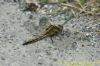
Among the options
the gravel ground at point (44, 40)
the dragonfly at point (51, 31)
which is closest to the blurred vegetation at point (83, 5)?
the gravel ground at point (44, 40)

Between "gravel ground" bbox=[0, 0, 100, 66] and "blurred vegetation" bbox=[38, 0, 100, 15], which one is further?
"blurred vegetation" bbox=[38, 0, 100, 15]

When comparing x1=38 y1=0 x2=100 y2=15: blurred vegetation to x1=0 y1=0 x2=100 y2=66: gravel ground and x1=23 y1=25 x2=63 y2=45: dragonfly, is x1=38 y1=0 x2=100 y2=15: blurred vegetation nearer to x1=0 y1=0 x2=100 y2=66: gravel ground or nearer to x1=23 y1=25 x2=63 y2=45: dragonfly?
x1=0 y1=0 x2=100 y2=66: gravel ground

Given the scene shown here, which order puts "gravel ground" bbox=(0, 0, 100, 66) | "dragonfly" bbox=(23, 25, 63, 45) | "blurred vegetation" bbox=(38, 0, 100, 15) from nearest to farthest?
"gravel ground" bbox=(0, 0, 100, 66)
"dragonfly" bbox=(23, 25, 63, 45)
"blurred vegetation" bbox=(38, 0, 100, 15)

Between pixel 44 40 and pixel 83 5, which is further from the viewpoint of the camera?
pixel 83 5

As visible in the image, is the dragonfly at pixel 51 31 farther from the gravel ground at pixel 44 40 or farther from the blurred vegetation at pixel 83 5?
the blurred vegetation at pixel 83 5

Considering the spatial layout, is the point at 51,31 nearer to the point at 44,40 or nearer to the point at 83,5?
the point at 44,40

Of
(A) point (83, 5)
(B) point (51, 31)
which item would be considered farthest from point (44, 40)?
(A) point (83, 5)

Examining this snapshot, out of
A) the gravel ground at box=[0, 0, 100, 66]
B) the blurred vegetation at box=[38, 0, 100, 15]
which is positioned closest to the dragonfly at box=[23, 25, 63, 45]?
the gravel ground at box=[0, 0, 100, 66]

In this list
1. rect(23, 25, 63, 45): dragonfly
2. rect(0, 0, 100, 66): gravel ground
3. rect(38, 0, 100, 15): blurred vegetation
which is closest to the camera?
rect(0, 0, 100, 66): gravel ground
